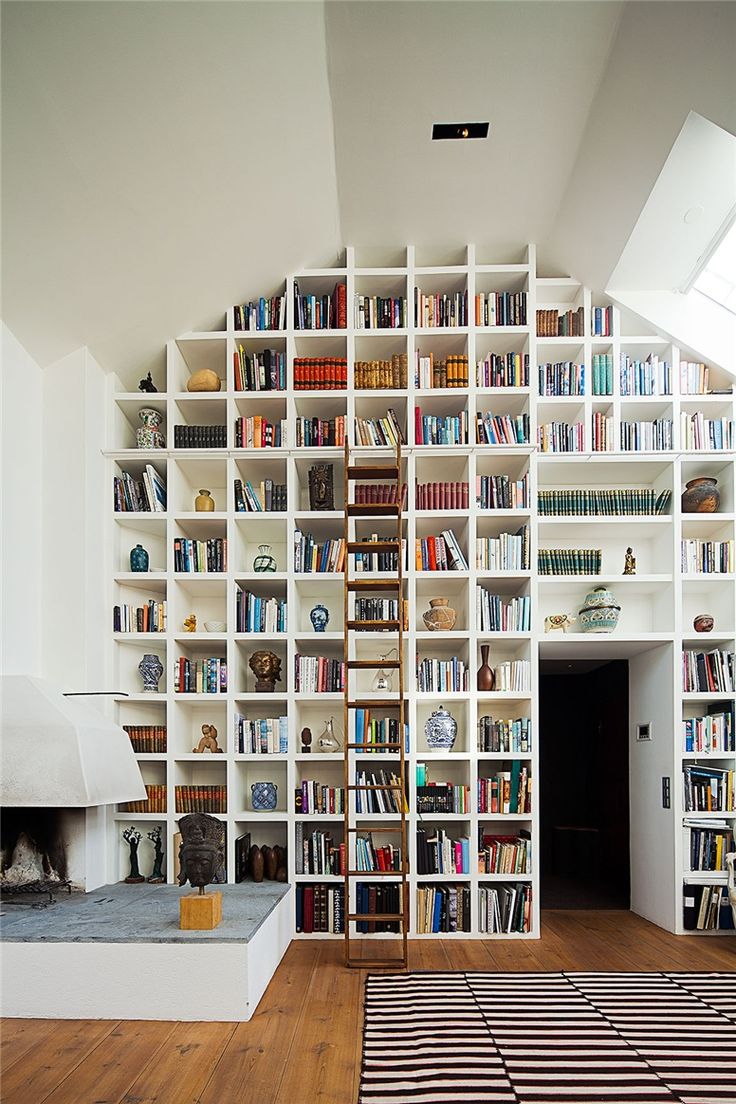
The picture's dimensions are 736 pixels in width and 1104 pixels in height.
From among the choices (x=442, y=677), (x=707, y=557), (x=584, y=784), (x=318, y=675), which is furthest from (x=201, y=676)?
(x=584, y=784)

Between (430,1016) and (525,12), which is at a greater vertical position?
(525,12)

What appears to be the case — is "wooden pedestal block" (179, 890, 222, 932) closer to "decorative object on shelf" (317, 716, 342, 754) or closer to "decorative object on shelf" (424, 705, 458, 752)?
"decorative object on shelf" (317, 716, 342, 754)

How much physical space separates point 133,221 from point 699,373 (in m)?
3.95

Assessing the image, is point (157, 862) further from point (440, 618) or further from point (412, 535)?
point (412, 535)

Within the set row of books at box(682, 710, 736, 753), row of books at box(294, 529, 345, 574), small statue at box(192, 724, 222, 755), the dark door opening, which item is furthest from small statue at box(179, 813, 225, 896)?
the dark door opening

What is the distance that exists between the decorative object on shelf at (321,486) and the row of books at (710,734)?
2.86m

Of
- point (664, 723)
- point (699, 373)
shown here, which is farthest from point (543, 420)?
point (664, 723)

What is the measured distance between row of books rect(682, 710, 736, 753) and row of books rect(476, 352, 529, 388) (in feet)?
8.52

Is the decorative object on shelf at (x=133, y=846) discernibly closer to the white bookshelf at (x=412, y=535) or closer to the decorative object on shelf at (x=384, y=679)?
the white bookshelf at (x=412, y=535)

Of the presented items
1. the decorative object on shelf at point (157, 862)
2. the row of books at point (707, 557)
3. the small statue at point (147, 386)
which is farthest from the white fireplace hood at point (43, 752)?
the row of books at point (707, 557)

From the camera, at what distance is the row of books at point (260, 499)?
6.84 m

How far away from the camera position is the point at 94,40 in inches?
169

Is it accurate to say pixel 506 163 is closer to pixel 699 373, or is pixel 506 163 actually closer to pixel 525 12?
pixel 525 12

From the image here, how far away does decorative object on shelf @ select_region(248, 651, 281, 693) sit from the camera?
677 centimetres
